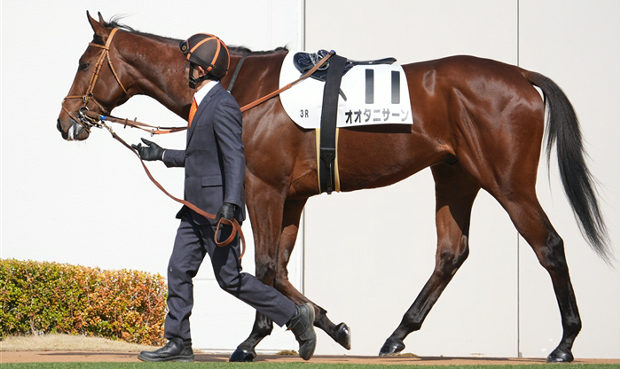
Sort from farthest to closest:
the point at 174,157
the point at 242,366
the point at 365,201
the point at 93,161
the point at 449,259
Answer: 1. the point at 93,161
2. the point at 365,201
3. the point at 449,259
4. the point at 174,157
5. the point at 242,366

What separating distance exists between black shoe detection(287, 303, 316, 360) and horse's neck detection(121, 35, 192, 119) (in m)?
1.73

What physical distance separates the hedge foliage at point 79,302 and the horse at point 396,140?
6.33 ft

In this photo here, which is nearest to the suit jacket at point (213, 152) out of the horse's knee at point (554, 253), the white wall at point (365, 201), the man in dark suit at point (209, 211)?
the man in dark suit at point (209, 211)

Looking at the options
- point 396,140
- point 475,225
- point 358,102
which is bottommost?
point 475,225

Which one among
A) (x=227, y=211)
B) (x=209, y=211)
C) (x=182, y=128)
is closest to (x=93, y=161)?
(x=182, y=128)

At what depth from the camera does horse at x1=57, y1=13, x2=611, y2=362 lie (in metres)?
6.32

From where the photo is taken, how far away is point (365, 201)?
985 centimetres

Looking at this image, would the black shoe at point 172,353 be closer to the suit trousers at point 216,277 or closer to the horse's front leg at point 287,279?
the suit trousers at point 216,277

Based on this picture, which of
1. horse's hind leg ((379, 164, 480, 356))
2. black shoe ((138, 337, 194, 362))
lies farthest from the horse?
black shoe ((138, 337, 194, 362))

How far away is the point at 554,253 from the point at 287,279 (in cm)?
175

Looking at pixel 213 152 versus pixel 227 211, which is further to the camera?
pixel 213 152

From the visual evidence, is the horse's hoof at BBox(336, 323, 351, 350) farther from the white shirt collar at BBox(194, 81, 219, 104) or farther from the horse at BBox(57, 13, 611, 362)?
the white shirt collar at BBox(194, 81, 219, 104)

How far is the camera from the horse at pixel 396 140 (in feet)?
20.7

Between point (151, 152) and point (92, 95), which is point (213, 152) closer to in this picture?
point (151, 152)
